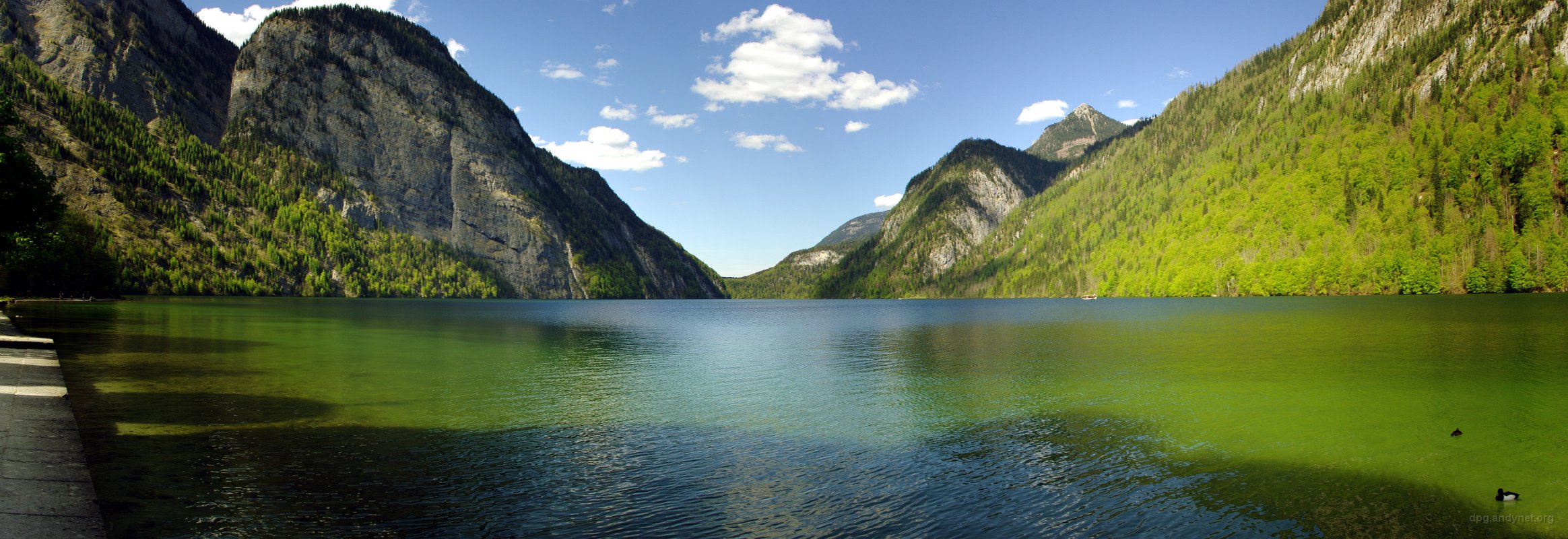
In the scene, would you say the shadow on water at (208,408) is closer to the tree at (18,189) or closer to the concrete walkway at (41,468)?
the concrete walkway at (41,468)

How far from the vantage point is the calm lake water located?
46.3 feet

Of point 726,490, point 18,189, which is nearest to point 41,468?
point 726,490

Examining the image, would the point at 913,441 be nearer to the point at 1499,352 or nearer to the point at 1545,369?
the point at 1545,369

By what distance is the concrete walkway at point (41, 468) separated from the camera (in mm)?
10750

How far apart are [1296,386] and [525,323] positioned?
8685cm

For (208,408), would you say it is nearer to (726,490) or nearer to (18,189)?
(726,490)

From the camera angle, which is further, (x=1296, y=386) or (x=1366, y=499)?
(x=1296, y=386)

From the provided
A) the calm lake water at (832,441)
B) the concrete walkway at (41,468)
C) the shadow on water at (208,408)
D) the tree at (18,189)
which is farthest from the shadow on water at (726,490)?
the tree at (18,189)

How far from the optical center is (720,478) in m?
17.4

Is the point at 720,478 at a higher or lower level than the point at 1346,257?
lower

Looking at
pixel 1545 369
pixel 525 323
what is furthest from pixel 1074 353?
pixel 525 323

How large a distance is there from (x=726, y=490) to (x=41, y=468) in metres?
13.4

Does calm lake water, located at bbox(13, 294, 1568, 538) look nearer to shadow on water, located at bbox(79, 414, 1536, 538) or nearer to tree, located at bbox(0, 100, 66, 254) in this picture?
shadow on water, located at bbox(79, 414, 1536, 538)

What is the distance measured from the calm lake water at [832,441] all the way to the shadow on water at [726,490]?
92 millimetres
